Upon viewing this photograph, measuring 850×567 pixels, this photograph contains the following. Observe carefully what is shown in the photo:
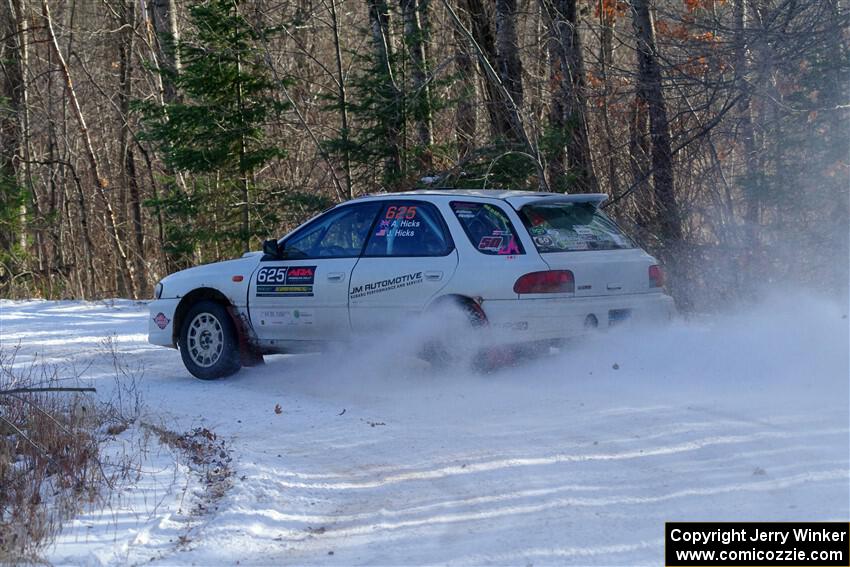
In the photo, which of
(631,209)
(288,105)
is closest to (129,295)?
(288,105)

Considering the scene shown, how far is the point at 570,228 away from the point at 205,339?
12.1ft

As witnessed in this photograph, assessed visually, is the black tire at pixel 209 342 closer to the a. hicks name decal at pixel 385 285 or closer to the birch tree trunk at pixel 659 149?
the a. hicks name decal at pixel 385 285

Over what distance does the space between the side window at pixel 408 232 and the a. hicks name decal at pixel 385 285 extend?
229 millimetres

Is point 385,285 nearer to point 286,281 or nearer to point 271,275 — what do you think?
point 286,281

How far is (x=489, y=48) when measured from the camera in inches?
729

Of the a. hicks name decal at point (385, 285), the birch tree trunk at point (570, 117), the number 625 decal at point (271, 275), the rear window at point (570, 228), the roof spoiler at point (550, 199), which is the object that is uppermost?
the birch tree trunk at point (570, 117)

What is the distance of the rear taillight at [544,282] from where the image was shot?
8.49 meters

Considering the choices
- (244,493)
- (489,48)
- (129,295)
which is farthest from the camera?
(129,295)

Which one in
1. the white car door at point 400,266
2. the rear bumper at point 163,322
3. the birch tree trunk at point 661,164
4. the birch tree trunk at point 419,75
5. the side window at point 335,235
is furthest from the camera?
the birch tree trunk at point 419,75

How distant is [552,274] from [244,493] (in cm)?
351

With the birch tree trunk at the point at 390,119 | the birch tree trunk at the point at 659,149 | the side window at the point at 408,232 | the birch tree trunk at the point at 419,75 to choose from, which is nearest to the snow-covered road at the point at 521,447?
the side window at the point at 408,232

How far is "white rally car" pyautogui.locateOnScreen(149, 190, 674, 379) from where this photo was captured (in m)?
8.59

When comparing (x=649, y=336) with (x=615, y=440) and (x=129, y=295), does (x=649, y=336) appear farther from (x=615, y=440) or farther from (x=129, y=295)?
(x=129, y=295)

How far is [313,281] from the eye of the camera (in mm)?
9570
